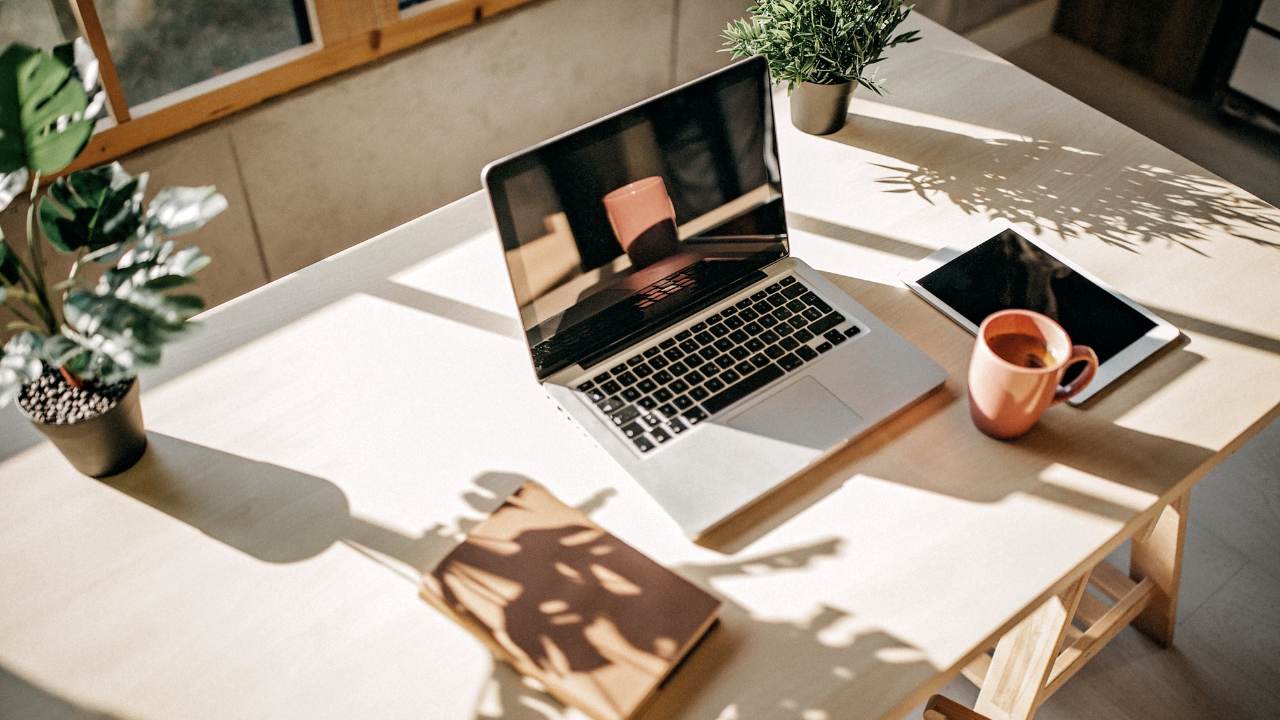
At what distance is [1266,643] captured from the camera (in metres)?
1.65

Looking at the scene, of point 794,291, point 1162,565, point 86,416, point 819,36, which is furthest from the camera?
point 1162,565

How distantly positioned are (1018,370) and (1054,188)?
530 mm

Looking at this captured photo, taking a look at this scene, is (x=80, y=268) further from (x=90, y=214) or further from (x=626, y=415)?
(x=626, y=415)

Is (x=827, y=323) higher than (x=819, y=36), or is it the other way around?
(x=819, y=36)

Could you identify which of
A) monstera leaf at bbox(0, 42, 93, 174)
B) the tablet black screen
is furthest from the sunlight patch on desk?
the tablet black screen

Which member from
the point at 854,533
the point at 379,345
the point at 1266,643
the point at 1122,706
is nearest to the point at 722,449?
the point at 854,533

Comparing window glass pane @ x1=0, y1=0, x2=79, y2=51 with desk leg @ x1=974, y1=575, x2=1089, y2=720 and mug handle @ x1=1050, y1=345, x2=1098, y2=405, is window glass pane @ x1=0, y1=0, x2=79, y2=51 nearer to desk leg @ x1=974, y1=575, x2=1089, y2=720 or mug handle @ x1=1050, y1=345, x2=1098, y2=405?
mug handle @ x1=1050, y1=345, x2=1098, y2=405

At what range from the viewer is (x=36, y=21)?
1.52 m

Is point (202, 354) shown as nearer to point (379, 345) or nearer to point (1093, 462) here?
point (379, 345)

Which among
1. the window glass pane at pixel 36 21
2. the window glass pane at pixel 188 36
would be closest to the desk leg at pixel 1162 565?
the window glass pane at pixel 188 36

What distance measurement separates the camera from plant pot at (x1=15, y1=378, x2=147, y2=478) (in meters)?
0.90

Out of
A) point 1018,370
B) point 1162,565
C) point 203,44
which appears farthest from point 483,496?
point 203,44

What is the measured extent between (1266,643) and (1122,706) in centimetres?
32

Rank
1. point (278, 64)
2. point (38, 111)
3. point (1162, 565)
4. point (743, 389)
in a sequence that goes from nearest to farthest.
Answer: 1. point (38, 111)
2. point (743, 389)
3. point (1162, 565)
4. point (278, 64)
